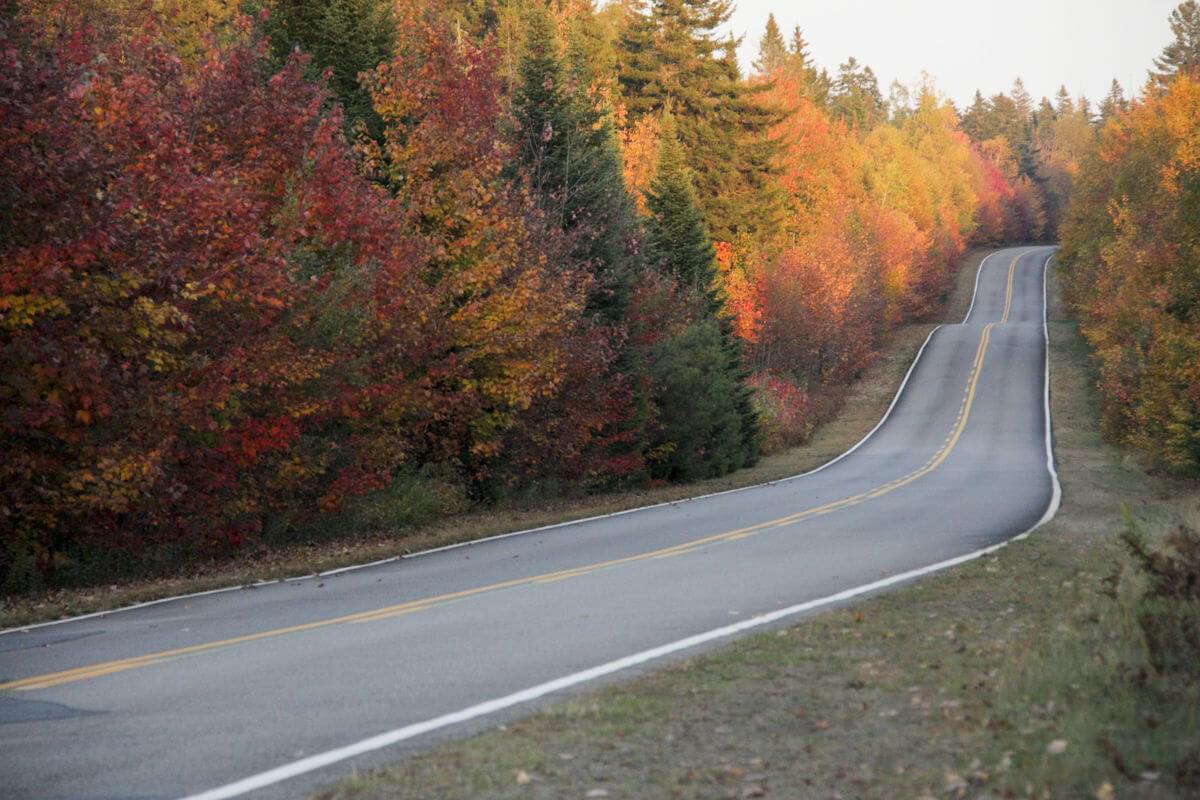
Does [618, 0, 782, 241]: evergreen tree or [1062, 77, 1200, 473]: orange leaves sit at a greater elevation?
[618, 0, 782, 241]: evergreen tree

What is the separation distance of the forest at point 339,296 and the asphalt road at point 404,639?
3.09 meters

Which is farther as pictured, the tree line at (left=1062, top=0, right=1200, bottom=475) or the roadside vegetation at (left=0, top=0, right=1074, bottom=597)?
the tree line at (left=1062, top=0, right=1200, bottom=475)

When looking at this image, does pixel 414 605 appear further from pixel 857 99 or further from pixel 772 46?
pixel 857 99

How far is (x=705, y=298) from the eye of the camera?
39.4 meters

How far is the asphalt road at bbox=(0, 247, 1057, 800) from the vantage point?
7.15m

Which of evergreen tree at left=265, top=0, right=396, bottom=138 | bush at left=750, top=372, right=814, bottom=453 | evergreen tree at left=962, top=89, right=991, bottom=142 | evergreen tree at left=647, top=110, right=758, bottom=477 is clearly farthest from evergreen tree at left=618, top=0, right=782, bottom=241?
evergreen tree at left=962, top=89, right=991, bottom=142

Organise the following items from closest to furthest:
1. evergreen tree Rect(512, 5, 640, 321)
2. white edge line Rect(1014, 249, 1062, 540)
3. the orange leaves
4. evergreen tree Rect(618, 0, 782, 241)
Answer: white edge line Rect(1014, 249, 1062, 540) → evergreen tree Rect(512, 5, 640, 321) → the orange leaves → evergreen tree Rect(618, 0, 782, 241)

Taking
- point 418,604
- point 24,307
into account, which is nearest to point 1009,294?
point 418,604

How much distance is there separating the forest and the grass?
29.4ft

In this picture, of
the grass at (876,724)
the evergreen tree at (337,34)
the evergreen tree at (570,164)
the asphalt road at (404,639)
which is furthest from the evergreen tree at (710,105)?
the grass at (876,724)

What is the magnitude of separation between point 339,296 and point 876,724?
1429 centimetres

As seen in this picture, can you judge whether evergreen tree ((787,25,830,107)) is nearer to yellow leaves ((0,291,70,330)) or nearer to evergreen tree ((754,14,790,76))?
evergreen tree ((754,14,790,76))

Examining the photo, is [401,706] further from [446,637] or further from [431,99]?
[431,99]

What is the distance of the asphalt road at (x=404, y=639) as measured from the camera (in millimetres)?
7152
